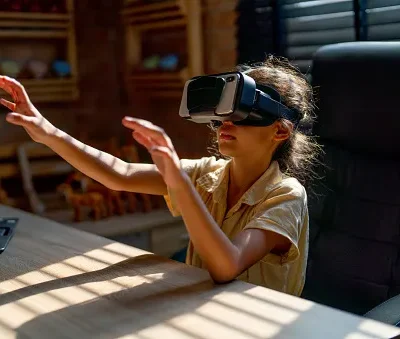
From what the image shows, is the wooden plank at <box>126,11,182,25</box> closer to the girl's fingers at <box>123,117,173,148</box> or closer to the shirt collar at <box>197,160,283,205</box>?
the shirt collar at <box>197,160,283,205</box>

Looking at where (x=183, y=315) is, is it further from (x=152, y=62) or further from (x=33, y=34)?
(x=33, y=34)

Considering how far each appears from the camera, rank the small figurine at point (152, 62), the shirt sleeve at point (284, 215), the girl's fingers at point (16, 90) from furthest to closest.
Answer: the small figurine at point (152, 62)
the girl's fingers at point (16, 90)
the shirt sleeve at point (284, 215)

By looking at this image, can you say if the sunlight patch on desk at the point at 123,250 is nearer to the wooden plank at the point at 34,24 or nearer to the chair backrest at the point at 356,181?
the chair backrest at the point at 356,181

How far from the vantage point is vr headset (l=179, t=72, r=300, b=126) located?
3.63 feet

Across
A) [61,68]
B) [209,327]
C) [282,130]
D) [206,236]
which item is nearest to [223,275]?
[206,236]

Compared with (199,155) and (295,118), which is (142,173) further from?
(199,155)

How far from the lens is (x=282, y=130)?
132 cm

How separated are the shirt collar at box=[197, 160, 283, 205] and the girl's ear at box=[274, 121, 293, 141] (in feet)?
0.22

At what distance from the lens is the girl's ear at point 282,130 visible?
131 centimetres

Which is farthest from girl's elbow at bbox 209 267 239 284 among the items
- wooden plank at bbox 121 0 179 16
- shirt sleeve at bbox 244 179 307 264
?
wooden plank at bbox 121 0 179 16

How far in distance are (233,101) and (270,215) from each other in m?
0.24

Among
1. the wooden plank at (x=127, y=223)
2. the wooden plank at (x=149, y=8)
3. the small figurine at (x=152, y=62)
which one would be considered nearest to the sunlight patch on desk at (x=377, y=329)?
the wooden plank at (x=127, y=223)

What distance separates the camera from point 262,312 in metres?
0.89

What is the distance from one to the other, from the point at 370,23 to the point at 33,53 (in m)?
1.69
